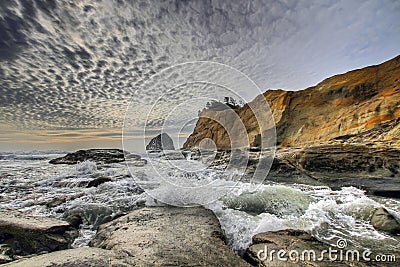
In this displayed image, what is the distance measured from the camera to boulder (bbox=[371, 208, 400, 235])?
375cm

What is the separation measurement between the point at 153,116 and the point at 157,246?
13.5ft

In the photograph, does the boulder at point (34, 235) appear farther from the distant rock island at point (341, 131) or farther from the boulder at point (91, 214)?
the distant rock island at point (341, 131)

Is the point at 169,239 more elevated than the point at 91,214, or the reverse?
the point at 169,239

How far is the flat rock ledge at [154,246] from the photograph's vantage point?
238cm

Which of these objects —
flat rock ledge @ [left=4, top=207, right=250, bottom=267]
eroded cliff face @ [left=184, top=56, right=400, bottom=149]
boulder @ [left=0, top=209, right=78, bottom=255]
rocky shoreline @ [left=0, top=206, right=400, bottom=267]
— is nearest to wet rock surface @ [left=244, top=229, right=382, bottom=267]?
rocky shoreline @ [left=0, top=206, right=400, bottom=267]

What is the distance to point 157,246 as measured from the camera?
286 cm

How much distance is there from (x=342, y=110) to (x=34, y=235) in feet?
79.4

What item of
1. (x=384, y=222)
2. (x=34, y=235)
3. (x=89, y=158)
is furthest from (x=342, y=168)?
(x=89, y=158)

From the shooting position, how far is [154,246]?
285 cm

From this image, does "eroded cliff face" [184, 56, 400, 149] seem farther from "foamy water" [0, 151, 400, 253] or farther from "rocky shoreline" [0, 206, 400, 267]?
"rocky shoreline" [0, 206, 400, 267]

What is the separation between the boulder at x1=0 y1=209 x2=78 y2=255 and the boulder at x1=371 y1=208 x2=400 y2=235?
6.15 meters

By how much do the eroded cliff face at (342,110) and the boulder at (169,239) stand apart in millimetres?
5282

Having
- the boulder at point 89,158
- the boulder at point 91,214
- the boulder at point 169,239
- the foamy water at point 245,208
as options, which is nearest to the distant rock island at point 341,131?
the foamy water at point 245,208

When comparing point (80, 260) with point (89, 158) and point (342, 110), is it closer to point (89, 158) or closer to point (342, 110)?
point (342, 110)
